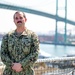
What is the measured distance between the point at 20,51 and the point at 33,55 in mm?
100

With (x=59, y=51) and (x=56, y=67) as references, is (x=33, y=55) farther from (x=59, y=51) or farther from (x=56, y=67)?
(x=59, y=51)

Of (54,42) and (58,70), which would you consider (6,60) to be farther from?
(54,42)

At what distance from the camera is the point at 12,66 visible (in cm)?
186

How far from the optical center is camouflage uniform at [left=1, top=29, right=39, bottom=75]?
1893 millimetres

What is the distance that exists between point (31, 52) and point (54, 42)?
29.2 metres

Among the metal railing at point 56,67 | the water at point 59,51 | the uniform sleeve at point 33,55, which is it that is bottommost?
the water at point 59,51

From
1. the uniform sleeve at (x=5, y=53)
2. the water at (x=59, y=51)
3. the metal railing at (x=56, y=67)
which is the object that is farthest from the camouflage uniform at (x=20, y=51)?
the water at (x=59, y=51)

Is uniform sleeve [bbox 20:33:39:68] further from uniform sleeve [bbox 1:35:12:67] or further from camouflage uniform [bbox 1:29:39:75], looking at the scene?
uniform sleeve [bbox 1:35:12:67]

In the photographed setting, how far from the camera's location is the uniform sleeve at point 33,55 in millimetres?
1882

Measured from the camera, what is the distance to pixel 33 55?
1.90 metres

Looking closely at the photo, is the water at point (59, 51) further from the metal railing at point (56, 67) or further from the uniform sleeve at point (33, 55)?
the uniform sleeve at point (33, 55)

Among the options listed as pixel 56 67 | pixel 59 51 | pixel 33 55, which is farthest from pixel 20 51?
pixel 59 51

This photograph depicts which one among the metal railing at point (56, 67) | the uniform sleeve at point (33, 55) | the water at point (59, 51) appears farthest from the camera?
the water at point (59, 51)

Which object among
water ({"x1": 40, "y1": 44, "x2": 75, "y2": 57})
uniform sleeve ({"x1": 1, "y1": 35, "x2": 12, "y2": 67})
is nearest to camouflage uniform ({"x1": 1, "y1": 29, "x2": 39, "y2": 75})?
uniform sleeve ({"x1": 1, "y1": 35, "x2": 12, "y2": 67})
